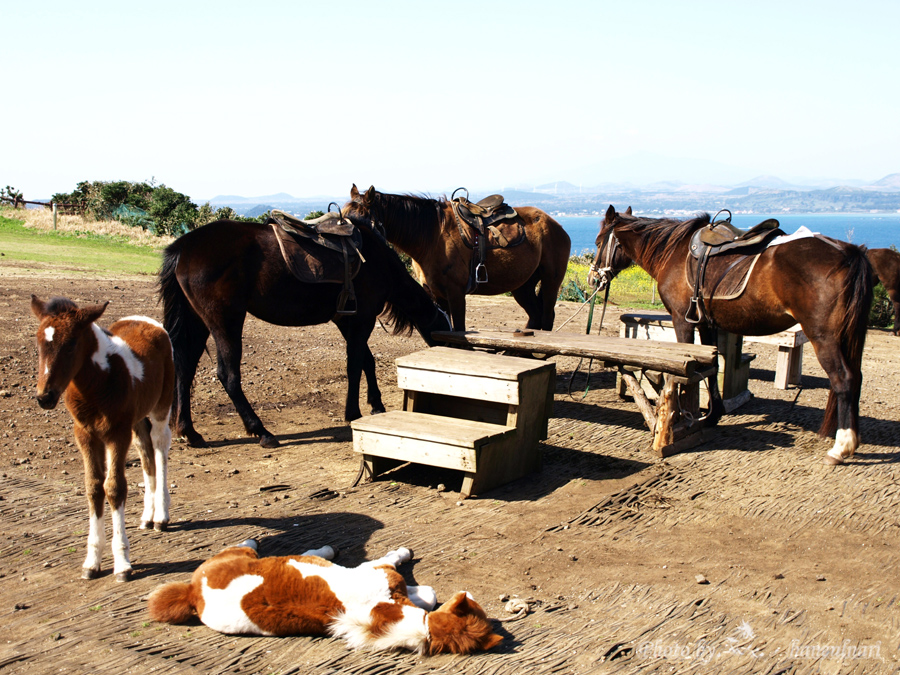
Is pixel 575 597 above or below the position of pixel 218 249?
below

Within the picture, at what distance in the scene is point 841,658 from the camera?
3.37 m

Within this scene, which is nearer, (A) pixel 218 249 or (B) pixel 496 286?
(A) pixel 218 249

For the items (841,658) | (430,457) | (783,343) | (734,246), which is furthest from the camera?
(783,343)

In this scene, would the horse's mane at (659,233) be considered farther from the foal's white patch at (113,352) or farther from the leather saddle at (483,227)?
the foal's white patch at (113,352)

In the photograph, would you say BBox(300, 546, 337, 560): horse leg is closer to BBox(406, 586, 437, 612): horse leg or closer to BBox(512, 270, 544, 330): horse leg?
BBox(406, 586, 437, 612): horse leg

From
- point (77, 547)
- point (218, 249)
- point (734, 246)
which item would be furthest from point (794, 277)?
point (77, 547)

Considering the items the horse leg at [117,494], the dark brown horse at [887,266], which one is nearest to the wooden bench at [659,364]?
the horse leg at [117,494]

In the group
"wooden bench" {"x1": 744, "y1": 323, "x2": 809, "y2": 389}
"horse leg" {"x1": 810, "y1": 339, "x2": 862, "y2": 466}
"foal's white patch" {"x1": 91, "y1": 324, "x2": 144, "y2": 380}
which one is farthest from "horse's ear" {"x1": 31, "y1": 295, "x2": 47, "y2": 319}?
"wooden bench" {"x1": 744, "y1": 323, "x2": 809, "y2": 389}

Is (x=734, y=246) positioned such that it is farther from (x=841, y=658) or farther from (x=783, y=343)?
(x=841, y=658)

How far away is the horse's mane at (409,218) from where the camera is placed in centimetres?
807

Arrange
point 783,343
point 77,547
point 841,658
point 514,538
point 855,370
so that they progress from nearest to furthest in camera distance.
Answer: point 841,658 → point 77,547 → point 514,538 → point 855,370 → point 783,343

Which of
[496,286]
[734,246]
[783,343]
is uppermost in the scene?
[734,246]

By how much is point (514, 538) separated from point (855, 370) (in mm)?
3439

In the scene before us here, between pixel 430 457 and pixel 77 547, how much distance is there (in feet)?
7.83
